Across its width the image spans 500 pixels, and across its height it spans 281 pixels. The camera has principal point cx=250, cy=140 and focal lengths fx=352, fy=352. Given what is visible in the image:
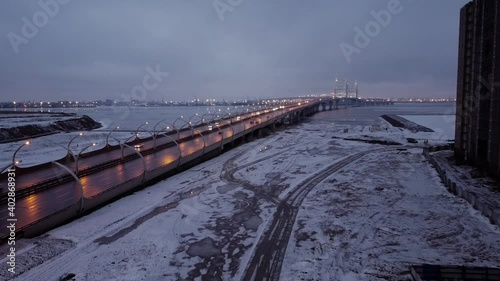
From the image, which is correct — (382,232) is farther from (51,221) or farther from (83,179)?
(83,179)

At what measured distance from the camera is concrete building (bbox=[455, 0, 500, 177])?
78.1ft

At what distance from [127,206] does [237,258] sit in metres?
7.87

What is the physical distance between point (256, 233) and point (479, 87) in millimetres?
23174

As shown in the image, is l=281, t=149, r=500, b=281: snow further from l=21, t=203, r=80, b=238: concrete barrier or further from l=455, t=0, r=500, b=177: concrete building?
l=21, t=203, r=80, b=238: concrete barrier

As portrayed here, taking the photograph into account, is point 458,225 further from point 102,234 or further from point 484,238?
point 102,234

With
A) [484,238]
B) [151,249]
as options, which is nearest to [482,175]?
[484,238]

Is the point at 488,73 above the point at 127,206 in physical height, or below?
above

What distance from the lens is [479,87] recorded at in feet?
88.4

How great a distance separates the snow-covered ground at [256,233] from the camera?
10.7m

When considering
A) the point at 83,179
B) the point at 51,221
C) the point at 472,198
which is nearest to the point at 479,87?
the point at 472,198

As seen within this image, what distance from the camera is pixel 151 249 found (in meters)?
12.1

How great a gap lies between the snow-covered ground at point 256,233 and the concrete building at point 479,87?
212 inches

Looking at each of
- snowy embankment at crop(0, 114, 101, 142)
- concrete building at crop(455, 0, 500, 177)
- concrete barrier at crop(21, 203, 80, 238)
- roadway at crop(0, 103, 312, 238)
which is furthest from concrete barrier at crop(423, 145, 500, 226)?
snowy embankment at crop(0, 114, 101, 142)

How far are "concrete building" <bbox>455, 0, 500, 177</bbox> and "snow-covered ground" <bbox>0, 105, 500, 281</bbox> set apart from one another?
537 cm
